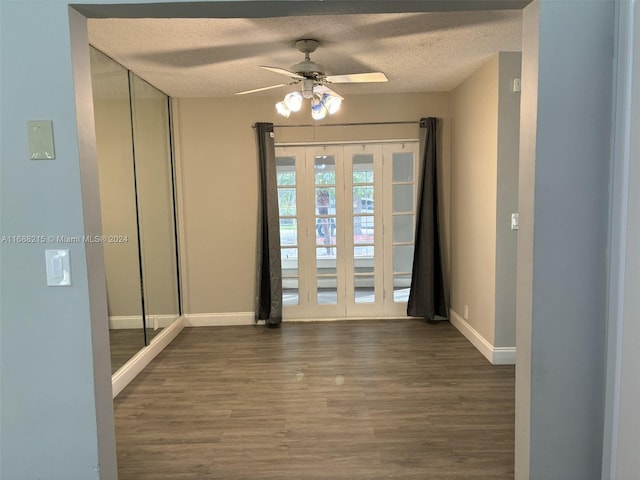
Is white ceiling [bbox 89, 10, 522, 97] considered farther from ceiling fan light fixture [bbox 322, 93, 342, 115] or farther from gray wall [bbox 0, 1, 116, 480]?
gray wall [bbox 0, 1, 116, 480]

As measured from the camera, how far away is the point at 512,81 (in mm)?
3186

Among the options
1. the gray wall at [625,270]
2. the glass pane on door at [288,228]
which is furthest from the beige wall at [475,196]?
the gray wall at [625,270]

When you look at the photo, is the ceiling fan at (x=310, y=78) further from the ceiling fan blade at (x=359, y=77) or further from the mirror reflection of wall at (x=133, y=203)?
the mirror reflection of wall at (x=133, y=203)

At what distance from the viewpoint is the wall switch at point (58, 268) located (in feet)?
4.95

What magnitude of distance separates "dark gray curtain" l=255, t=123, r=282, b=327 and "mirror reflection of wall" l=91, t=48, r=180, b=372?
37.9 inches

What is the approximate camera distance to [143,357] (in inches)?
136

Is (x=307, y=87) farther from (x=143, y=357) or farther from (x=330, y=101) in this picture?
(x=143, y=357)

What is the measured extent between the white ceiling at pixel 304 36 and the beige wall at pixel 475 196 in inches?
10.7

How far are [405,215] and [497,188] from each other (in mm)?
1426

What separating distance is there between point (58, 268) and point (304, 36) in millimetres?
2110

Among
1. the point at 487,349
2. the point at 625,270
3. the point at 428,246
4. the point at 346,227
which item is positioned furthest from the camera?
the point at 346,227

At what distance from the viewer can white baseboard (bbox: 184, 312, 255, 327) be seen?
4590mm

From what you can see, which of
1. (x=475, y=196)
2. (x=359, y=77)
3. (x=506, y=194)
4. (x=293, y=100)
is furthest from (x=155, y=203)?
(x=506, y=194)

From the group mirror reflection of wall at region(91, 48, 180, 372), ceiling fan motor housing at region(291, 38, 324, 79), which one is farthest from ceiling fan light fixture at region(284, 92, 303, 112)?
mirror reflection of wall at region(91, 48, 180, 372)
